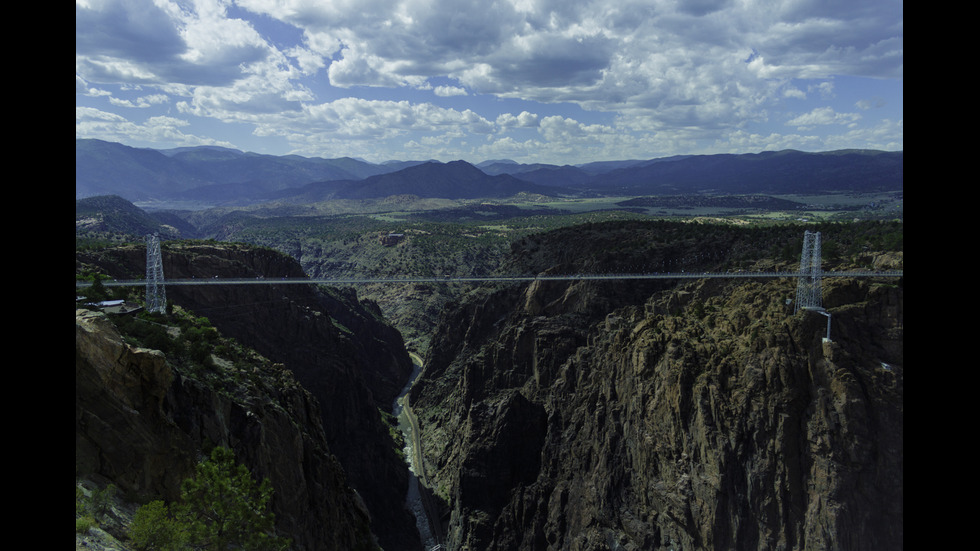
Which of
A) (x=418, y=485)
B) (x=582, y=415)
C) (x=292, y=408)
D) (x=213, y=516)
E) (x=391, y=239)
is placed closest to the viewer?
(x=213, y=516)

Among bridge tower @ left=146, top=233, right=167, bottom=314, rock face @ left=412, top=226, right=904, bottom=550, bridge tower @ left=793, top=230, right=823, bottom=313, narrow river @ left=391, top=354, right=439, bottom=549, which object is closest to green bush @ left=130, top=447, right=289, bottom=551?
bridge tower @ left=146, top=233, right=167, bottom=314

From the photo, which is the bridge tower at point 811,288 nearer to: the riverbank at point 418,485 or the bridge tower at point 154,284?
the riverbank at point 418,485

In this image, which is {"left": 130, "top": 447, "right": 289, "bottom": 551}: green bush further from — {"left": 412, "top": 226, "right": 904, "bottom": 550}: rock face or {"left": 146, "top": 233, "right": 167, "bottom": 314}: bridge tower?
{"left": 412, "top": 226, "right": 904, "bottom": 550}: rock face

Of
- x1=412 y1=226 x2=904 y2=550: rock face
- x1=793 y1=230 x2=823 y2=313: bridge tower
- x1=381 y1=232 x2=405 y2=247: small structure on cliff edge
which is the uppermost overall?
x1=381 y1=232 x2=405 y2=247: small structure on cliff edge

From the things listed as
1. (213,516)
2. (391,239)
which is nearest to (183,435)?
(213,516)

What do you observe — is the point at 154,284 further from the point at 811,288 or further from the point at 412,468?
the point at 811,288

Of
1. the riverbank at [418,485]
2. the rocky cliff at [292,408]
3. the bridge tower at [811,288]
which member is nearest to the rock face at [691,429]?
the bridge tower at [811,288]
